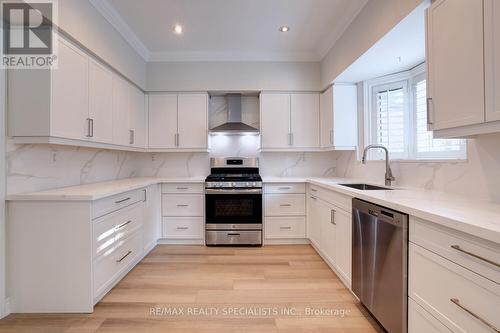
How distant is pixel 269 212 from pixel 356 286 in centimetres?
153

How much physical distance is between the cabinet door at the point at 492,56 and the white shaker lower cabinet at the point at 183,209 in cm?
288

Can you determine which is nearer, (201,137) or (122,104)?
(122,104)

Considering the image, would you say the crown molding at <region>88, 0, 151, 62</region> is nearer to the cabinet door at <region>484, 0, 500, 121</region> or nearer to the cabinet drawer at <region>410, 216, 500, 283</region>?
the cabinet door at <region>484, 0, 500, 121</region>

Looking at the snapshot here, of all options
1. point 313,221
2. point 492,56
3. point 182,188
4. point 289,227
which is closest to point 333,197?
point 313,221

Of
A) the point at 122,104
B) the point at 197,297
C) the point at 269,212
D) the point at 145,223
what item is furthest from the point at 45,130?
the point at 269,212

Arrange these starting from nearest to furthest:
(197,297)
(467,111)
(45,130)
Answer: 1. (467,111)
2. (45,130)
3. (197,297)

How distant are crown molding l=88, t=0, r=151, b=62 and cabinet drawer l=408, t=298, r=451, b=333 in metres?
3.38

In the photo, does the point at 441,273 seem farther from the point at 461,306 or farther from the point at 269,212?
the point at 269,212

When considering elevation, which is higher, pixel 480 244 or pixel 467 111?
pixel 467 111

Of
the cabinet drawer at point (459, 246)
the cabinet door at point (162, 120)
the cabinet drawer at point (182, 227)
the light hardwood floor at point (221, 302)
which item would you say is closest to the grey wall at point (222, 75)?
the cabinet door at point (162, 120)

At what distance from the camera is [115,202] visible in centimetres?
212

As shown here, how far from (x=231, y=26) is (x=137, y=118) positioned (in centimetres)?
173

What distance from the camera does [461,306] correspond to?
989 mm

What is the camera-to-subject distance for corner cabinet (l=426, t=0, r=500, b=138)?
111cm
